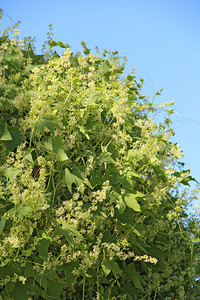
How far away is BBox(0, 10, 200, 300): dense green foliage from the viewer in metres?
2.46

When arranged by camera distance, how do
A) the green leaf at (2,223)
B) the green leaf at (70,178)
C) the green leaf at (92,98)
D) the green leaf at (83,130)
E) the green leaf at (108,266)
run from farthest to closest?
1. the green leaf at (92,98)
2. the green leaf at (83,130)
3. the green leaf at (108,266)
4. the green leaf at (70,178)
5. the green leaf at (2,223)

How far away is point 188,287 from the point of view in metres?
3.86

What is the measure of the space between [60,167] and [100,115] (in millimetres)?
590

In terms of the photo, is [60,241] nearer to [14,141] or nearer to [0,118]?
[14,141]

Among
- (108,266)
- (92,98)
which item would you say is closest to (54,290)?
(108,266)

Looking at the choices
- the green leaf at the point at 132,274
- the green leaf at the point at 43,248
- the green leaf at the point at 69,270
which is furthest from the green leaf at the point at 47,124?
the green leaf at the point at 132,274

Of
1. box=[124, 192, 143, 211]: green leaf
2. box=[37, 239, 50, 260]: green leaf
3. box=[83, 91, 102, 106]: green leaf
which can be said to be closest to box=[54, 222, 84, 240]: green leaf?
box=[37, 239, 50, 260]: green leaf

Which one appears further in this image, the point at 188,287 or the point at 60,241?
the point at 188,287

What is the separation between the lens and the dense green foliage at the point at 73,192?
246cm

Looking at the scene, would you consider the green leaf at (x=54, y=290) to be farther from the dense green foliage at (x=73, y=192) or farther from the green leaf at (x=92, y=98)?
the green leaf at (x=92, y=98)

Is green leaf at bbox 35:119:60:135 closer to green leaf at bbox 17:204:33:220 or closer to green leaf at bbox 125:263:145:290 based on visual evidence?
green leaf at bbox 17:204:33:220

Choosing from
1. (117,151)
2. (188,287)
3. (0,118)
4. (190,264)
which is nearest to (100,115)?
(117,151)

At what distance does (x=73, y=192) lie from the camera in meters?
2.89

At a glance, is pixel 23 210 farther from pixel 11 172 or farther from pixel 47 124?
pixel 47 124
